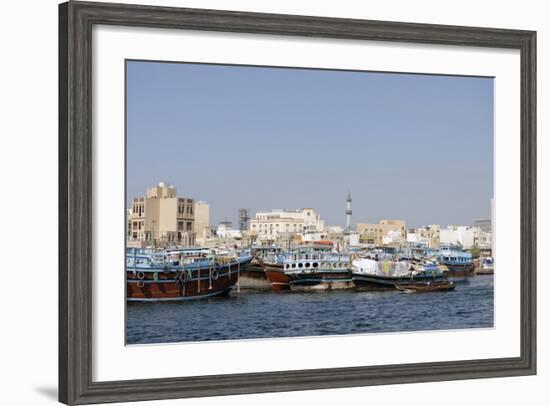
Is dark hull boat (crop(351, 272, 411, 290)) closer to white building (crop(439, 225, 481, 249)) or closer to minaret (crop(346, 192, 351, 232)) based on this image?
minaret (crop(346, 192, 351, 232))

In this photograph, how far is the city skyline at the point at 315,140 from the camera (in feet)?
18.6

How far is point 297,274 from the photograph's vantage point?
5.99 m

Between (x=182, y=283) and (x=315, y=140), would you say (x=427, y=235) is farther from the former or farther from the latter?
(x=182, y=283)

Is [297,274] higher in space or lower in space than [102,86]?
lower

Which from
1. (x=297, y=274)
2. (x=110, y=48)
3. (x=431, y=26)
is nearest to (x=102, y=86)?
(x=110, y=48)

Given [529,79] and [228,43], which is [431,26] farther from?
[228,43]

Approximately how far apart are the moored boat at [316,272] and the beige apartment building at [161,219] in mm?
618

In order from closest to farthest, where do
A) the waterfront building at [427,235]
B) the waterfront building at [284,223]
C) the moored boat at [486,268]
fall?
the waterfront building at [284,223] → the waterfront building at [427,235] → the moored boat at [486,268]

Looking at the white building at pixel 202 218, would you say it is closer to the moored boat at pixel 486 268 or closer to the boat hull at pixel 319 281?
the boat hull at pixel 319 281

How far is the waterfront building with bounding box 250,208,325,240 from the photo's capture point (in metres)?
5.86

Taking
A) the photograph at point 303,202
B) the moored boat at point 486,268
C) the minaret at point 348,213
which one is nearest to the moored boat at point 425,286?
the photograph at point 303,202

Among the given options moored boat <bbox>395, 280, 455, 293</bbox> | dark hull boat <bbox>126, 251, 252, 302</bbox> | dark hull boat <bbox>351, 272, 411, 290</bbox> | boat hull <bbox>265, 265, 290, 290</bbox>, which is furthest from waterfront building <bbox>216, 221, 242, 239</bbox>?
moored boat <bbox>395, 280, 455, 293</bbox>

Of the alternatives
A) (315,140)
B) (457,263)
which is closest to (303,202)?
(315,140)

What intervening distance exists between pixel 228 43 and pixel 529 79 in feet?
6.01
